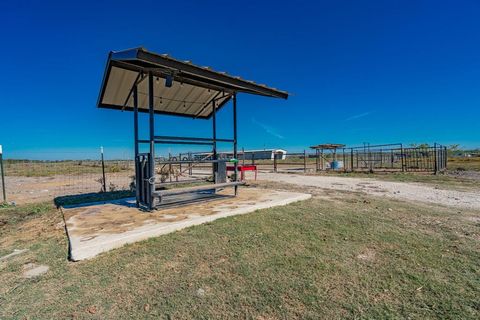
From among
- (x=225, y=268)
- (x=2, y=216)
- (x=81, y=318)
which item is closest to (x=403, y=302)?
(x=225, y=268)

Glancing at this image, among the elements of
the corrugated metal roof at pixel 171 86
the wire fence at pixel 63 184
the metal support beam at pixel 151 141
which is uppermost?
the corrugated metal roof at pixel 171 86

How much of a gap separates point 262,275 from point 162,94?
4.98 metres

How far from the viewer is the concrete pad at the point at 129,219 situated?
3025mm

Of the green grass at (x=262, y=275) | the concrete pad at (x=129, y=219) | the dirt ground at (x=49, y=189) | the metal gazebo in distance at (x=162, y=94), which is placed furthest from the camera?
the dirt ground at (x=49, y=189)

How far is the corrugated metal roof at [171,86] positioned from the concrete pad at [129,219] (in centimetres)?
250

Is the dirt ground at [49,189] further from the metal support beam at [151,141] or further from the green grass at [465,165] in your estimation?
the green grass at [465,165]

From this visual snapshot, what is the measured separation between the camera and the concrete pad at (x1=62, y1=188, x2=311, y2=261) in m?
3.03

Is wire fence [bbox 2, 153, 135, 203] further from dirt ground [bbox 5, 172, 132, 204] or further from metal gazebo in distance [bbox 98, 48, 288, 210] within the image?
metal gazebo in distance [bbox 98, 48, 288, 210]

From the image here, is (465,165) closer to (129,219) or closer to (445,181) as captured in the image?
(445,181)

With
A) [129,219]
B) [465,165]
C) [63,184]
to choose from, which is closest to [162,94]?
[129,219]

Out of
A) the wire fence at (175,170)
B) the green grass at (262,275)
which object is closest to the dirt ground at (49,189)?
the wire fence at (175,170)

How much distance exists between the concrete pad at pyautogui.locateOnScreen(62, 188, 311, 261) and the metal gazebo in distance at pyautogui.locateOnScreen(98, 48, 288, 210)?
38 cm

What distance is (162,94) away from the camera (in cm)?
599

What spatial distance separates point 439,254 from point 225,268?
8.20 feet
